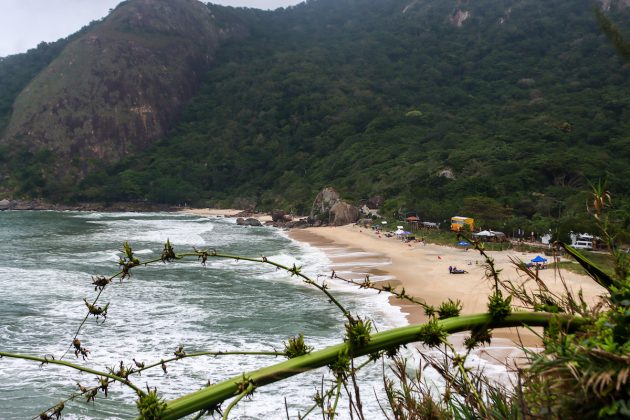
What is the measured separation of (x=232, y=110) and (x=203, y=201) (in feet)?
112

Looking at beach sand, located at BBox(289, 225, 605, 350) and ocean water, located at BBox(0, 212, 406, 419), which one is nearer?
ocean water, located at BBox(0, 212, 406, 419)

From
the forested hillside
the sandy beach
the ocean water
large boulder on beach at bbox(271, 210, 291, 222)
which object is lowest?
the ocean water

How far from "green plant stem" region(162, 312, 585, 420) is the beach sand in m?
11.2

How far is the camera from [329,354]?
1.29m

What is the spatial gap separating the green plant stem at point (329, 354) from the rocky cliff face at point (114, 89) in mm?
109550

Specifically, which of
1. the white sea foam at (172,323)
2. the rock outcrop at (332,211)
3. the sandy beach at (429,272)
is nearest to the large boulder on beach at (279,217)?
the rock outcrop at (332,211)

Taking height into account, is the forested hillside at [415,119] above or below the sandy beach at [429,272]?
above

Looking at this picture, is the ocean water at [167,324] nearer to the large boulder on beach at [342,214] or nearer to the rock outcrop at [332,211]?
the large boulder on beach at [342,214]

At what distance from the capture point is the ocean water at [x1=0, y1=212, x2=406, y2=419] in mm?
10914

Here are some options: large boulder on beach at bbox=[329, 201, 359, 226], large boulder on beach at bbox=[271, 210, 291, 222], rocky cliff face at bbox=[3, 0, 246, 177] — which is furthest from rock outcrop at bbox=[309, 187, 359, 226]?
rocky cliff face at bbox=[3, 0, 246, 177]

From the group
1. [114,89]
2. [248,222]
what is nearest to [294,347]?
[248,222]

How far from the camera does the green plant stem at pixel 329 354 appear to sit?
1.17 meters

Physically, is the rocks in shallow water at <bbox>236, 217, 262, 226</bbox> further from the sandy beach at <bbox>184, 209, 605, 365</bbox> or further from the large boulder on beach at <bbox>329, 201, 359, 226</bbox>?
the sandy beach at <bbox>184, 209, 605, 365</bbox>

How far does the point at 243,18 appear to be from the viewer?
166375 millimetres
